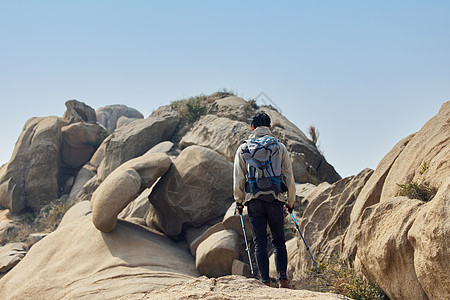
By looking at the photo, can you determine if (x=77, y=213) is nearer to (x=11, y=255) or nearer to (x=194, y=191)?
(x=11, y=255)

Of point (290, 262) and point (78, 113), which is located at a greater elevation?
point (78, 113)

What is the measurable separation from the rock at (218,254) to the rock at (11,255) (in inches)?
216

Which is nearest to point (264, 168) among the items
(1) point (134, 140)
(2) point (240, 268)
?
(2) point (240, 268)

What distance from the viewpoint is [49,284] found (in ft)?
32.9

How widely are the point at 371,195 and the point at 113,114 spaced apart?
1350 inches

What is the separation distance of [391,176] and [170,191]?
6.60 m

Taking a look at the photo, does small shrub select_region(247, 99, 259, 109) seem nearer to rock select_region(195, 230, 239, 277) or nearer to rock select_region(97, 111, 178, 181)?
rock select_region(97, 111, 178, 181)

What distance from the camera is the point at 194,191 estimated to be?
1190cm

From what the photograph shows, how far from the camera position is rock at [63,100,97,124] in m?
22.1

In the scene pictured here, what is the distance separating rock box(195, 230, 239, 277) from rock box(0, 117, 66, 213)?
1121 centimetres

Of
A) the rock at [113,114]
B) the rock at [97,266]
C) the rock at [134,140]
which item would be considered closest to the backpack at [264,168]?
the rock at [97,266]

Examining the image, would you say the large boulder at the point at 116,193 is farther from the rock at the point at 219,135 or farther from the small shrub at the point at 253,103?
the small shrub at the point at 253,103

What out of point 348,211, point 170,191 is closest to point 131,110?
point 170,191

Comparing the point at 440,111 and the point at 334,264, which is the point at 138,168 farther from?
the point at 440,111
